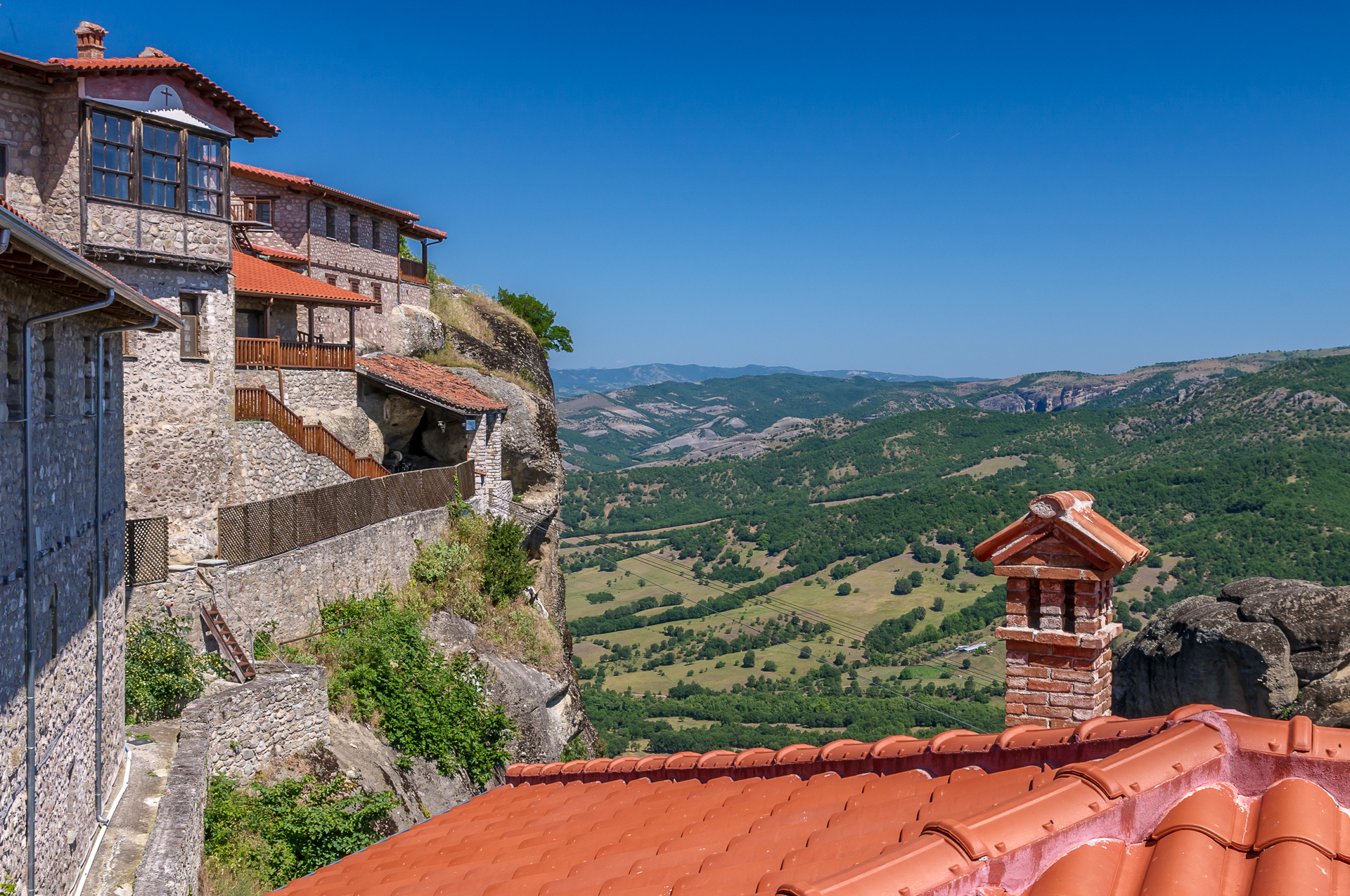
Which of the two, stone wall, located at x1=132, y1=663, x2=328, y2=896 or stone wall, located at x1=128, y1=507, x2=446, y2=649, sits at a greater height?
stone wall, located at x1=128, y1=507, x2=446, y2=649

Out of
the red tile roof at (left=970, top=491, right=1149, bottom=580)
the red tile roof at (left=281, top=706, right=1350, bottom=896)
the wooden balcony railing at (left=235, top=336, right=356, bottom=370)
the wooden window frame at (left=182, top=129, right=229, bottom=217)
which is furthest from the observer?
the wooden balcony railing at (left=235, top=336, right=356, bottom=370)

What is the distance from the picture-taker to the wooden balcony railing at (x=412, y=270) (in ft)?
112

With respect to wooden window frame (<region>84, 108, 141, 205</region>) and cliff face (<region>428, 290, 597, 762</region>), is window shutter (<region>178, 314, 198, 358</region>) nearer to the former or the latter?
wooden window frame (<region>84, 108, 141, 205</region>)

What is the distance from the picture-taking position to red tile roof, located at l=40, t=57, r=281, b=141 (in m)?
14.8

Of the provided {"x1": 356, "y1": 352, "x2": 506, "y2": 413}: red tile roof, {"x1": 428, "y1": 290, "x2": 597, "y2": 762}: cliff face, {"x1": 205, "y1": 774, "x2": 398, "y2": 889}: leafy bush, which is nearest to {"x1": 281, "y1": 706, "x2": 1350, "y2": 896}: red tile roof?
{"x1": 205, "y1": 774, "x2": 398, "y2": 889}: leafy bush

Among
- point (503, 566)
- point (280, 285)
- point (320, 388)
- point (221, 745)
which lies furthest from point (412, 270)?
point (221, 745)

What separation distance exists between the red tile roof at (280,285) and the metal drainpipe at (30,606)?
16516 mm

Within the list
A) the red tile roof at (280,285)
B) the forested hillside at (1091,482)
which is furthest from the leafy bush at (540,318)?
the forested hillside at (1091,482)

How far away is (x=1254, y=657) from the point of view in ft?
52.7

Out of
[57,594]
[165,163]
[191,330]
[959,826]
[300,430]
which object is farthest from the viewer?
[300,430]

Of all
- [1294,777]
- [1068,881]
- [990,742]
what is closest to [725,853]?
[990,742]

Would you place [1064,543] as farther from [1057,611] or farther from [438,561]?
[438,561]

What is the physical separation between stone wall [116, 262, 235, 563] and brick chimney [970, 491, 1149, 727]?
15.2 m

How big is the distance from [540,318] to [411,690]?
27362 mm
